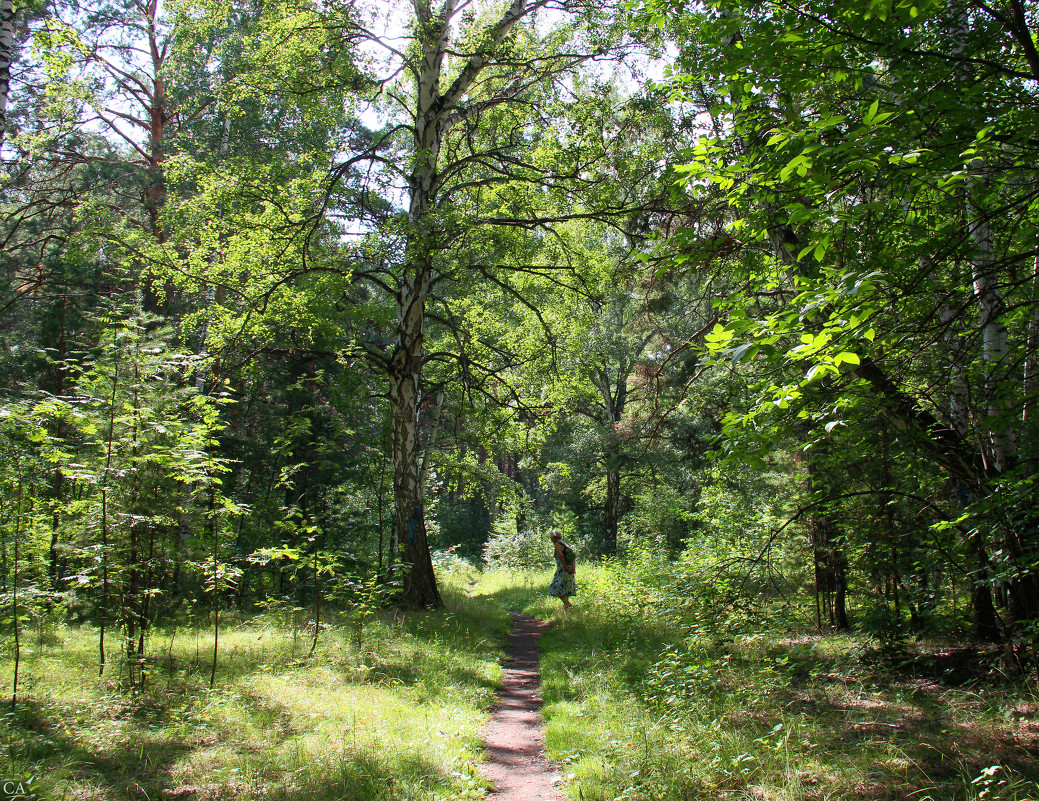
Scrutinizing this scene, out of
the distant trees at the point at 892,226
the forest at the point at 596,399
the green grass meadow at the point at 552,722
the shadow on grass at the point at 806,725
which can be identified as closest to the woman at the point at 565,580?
the forest at the point at 596,399

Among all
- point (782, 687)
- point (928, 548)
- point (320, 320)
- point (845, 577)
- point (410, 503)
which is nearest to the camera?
point (928, 548)

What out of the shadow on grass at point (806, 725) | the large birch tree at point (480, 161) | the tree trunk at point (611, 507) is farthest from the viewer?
the tree trunk at point (611, 507)

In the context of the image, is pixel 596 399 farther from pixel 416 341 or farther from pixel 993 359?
pixel 993 359

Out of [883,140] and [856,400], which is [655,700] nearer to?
[856,400]

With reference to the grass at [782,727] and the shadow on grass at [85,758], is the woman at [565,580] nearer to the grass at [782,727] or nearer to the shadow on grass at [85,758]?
the grass at [782,727]

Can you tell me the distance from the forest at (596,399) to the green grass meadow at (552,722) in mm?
44

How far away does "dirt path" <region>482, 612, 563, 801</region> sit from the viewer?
4168 millimetres

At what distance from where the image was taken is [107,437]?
18.8 ft

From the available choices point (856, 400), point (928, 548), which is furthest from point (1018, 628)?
point (856, 400)

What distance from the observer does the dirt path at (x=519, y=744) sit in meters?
4.17

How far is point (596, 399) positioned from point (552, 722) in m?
8.64

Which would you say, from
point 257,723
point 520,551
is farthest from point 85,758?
point 520,551

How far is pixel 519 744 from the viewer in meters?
5.15

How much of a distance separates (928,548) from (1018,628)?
2.56 feet
